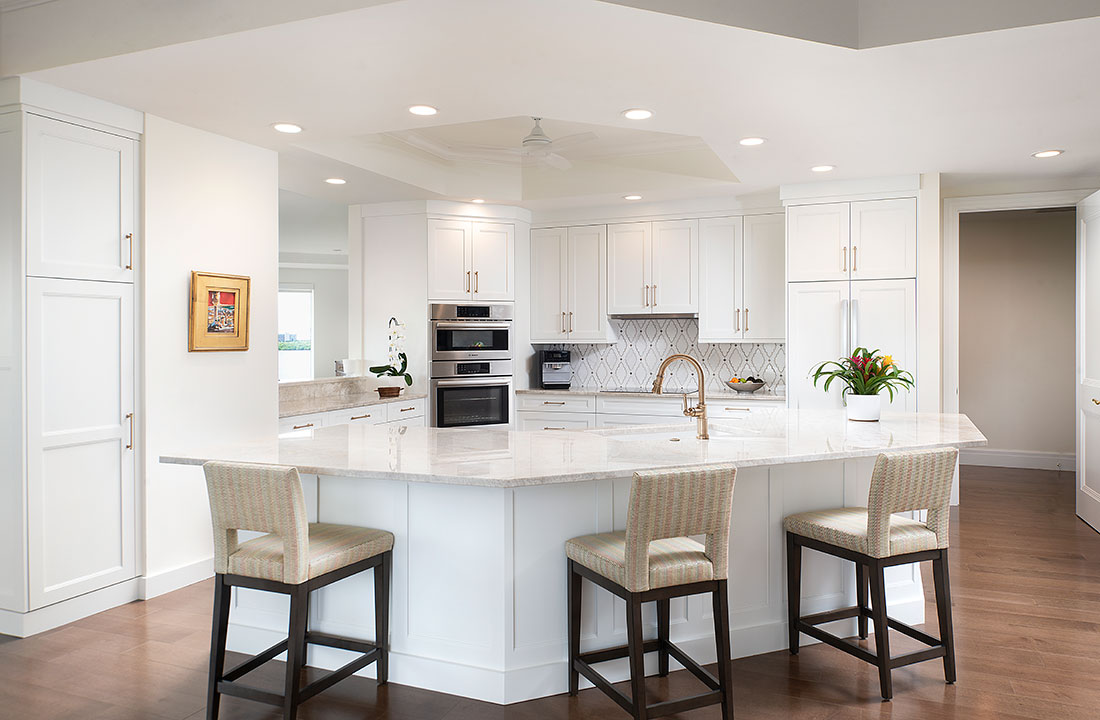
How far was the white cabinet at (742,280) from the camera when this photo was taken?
225 inches

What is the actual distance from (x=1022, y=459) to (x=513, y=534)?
648 centimetres

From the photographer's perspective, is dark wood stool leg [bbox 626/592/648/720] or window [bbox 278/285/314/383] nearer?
dark wood stool leg [bbox 626/592/648/720]

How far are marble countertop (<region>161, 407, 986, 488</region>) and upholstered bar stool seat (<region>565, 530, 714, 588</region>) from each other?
10.2 inches

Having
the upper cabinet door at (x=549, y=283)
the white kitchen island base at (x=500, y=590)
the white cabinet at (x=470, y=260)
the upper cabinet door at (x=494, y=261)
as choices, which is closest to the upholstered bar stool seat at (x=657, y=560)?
the white kitchen island base at (x=500, y=590)

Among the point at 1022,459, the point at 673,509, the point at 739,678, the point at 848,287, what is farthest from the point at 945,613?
the point at 1022,459

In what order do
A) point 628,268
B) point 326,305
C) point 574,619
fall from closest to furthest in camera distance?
point 574,619
point 628,268
point 326,305

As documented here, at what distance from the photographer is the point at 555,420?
623 cm

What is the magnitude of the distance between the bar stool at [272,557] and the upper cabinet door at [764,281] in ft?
13.1

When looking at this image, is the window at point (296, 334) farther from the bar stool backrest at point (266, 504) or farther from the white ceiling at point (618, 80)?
the bar stool backrest at point (266, 504)

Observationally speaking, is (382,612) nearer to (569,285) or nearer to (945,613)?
(945,613)

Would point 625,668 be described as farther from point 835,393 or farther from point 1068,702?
point 835,393

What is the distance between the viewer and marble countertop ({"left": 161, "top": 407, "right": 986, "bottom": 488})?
2416mm

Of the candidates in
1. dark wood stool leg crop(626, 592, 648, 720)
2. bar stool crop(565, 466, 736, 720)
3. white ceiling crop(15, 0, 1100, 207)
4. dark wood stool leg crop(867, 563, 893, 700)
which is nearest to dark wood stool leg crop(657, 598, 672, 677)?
bar stool crop(565, 466, 736, 720)

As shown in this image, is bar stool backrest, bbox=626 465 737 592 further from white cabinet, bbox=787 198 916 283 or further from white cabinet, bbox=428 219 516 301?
white cabinet, bbox=428 219 516 301
